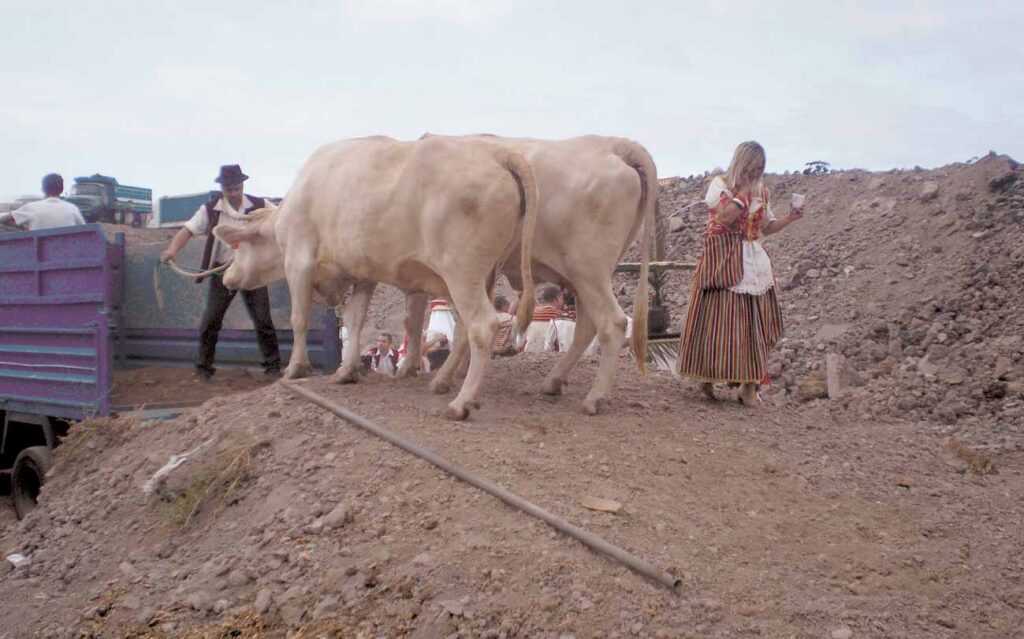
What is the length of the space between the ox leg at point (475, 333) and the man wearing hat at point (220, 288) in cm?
247

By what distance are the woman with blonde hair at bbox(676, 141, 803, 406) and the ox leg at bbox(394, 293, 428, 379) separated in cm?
214

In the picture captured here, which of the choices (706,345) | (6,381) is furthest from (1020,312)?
(6,381)

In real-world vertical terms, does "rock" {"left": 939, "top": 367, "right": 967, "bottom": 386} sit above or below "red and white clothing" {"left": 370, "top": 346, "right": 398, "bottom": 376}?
above

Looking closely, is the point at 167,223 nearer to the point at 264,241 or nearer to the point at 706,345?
the point at 264,241

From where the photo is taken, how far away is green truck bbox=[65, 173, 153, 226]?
643 inches

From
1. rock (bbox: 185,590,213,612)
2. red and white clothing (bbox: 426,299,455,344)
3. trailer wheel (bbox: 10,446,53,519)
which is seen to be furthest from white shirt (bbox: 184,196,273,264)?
rock (bbox: 185,590,213,612)

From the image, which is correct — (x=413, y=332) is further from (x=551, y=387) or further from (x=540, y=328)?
(x=540, y=328)

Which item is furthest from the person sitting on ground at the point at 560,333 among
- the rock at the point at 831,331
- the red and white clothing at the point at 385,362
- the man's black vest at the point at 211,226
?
the rock at the point at 831,331

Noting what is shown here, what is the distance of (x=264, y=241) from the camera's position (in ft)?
24.6

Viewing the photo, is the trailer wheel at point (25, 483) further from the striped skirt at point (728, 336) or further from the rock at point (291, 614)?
the striped skirt at point (728, 336)

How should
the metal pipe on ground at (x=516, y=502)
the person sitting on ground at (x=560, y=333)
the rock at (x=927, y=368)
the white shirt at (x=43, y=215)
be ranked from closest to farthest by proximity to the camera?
the metal pipe on ground at (x=516, y=502)
the white shirt at (x=43, y=215)
the rock at (x=927, y=368)
the person sitting on ground at (x=560, y=333)

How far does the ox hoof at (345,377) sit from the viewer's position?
6.64 metres

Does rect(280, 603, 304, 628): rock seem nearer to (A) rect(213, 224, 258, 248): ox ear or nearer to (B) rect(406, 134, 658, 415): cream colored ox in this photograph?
(B) rect(406, 134, 658, 415): cream colored ox

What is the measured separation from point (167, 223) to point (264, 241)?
6751 millimetres
